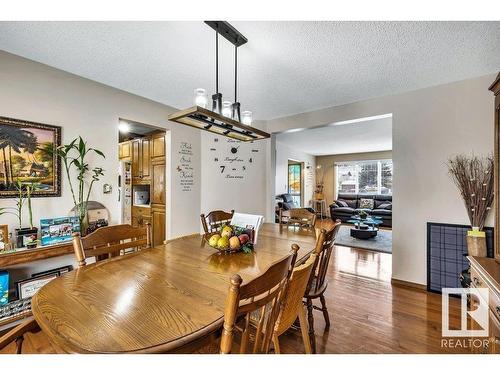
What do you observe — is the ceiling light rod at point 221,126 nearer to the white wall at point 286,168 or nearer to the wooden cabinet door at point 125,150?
the wooden cabinet door at point 125,150

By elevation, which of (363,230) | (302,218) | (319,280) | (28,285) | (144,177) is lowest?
(363,230)

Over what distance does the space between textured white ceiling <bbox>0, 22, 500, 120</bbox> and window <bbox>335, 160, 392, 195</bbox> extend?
577cm

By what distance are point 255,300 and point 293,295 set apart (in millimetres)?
358

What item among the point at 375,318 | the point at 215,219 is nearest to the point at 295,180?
the point at 215,219

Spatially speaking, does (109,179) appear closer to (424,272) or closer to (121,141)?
(121,141)

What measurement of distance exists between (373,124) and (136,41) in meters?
4.21

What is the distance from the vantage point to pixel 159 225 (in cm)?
352

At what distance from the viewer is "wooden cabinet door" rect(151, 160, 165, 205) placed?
3369 millimetres

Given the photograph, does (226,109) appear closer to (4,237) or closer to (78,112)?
(78,112)

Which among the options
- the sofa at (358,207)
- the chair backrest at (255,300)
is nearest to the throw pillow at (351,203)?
the sofa at (358,207)

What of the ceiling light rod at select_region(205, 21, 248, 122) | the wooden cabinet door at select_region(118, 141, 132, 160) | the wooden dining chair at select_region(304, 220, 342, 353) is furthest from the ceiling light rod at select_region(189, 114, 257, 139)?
the wooden cabinet door at select_region(118, 141, 132, 160)

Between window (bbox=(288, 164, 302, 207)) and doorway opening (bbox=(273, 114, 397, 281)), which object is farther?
window (bbox=(288, 164, 302, 207))

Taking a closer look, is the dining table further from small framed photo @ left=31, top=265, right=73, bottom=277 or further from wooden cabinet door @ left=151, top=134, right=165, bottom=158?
wooden cabinet door @ left=151, top=134, right=165, bottom=158
